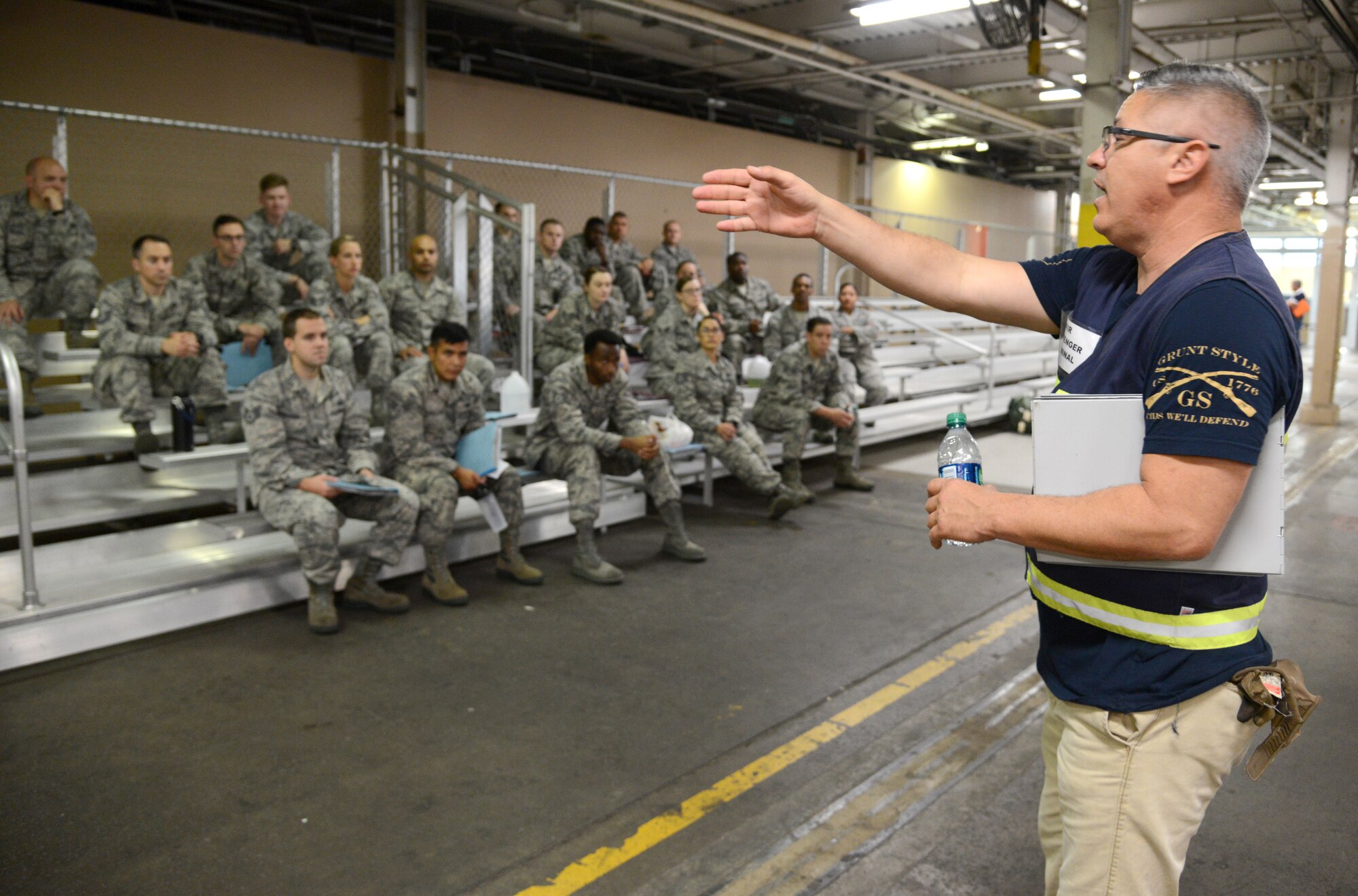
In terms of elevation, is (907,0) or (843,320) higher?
(907,0)

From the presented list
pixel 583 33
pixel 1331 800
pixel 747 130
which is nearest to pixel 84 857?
pixel 1331 800

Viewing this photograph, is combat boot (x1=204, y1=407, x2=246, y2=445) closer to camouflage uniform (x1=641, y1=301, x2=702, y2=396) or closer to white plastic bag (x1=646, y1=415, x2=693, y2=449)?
white plastic bag (x1=646, y1=415, x2=693, y2=449)

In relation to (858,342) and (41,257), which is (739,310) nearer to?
(858,342)

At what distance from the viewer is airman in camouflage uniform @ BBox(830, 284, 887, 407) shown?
9844 mm

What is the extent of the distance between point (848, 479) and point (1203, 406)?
6989 mm

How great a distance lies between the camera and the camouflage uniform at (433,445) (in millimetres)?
5188

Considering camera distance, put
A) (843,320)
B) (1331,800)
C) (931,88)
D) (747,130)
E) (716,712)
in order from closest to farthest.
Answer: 1. (1331,800)
2. (716,712)
3. (843,320)
4. (931,88)
5. (747,130)

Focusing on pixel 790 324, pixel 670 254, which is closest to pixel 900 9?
pixel 790 324

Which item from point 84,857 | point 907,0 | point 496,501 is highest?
point 907,0

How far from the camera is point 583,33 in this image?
10.5 metres

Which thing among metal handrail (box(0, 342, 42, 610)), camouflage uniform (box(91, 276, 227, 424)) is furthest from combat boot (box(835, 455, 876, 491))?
metal handrail (box(0, 342, 42, 610))

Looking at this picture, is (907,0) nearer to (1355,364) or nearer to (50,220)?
(50,220)

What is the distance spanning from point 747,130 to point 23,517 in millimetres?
12414

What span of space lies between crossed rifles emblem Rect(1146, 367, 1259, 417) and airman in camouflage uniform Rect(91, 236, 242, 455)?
558 centimetres
